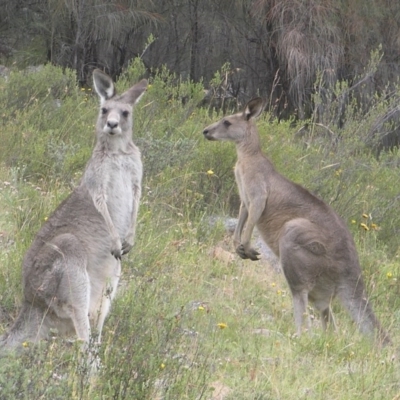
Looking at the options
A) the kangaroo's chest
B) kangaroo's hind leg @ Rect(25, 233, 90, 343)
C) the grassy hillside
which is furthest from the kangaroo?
A: kangaroo's hind leg @ Rect(25, 233, 90, 343)

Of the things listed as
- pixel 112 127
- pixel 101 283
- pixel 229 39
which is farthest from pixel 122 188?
pixel 229 39

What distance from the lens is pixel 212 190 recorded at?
10.1m

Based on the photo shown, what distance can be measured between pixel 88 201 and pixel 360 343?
77.7 inches

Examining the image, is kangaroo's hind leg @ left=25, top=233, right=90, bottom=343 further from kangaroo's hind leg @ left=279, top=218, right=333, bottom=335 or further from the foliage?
the foliage

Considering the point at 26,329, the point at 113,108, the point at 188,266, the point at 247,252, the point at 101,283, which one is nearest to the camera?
the point at 26,329

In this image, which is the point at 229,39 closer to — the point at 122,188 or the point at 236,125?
the point at 236,125

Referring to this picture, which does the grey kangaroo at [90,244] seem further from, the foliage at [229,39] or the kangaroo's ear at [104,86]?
the foliage at [229,39]

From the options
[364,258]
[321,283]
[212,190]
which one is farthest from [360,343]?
[212,190]

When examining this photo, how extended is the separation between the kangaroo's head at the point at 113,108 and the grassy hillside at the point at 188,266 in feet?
3.31

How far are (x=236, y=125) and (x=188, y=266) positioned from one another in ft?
4.89

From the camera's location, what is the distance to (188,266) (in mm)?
7820

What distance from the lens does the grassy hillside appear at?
502 centimetres

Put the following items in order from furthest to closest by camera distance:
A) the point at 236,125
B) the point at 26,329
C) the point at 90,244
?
the point at 236,125
the point at 90,244
the point at 26,329

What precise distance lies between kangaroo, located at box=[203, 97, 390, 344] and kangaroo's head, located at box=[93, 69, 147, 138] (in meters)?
1.41
